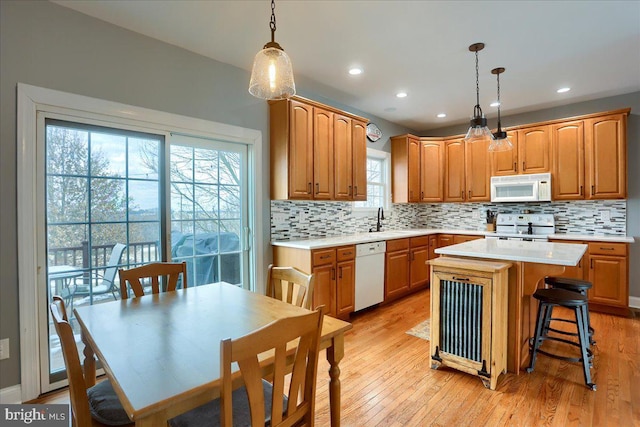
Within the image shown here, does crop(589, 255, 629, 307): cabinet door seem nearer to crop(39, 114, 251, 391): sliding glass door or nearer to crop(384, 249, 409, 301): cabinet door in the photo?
crop(384, 249, 409, 301): cabinet door

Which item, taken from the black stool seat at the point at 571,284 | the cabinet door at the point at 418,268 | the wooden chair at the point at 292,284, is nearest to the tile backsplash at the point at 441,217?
the cabinet door at the point at 418,268

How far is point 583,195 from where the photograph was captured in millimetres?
4086

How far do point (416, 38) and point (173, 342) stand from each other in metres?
2.75

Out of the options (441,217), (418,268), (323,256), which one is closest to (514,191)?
(441,217)

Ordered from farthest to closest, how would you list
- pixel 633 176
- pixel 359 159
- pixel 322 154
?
pixel 359 159 → pixel 633 176 → pixel 322 154

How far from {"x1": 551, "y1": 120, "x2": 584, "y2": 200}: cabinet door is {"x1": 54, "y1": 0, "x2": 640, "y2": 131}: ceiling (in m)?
0.52

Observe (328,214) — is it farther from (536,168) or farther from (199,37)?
(536,168)

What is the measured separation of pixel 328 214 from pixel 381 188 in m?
1.41

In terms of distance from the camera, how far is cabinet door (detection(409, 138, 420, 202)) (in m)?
5.11

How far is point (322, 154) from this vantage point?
360 centimetres

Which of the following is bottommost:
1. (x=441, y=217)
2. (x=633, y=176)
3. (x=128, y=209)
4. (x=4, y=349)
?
(x=4, y=349)

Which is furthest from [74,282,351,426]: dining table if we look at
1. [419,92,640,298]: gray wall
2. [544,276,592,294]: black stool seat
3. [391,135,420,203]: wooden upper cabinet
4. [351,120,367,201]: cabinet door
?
[419,92,640,298]: gray wall

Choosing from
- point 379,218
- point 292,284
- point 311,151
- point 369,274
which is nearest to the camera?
point 292,284

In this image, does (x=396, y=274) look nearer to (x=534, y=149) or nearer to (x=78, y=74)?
(x=534, y=149)
